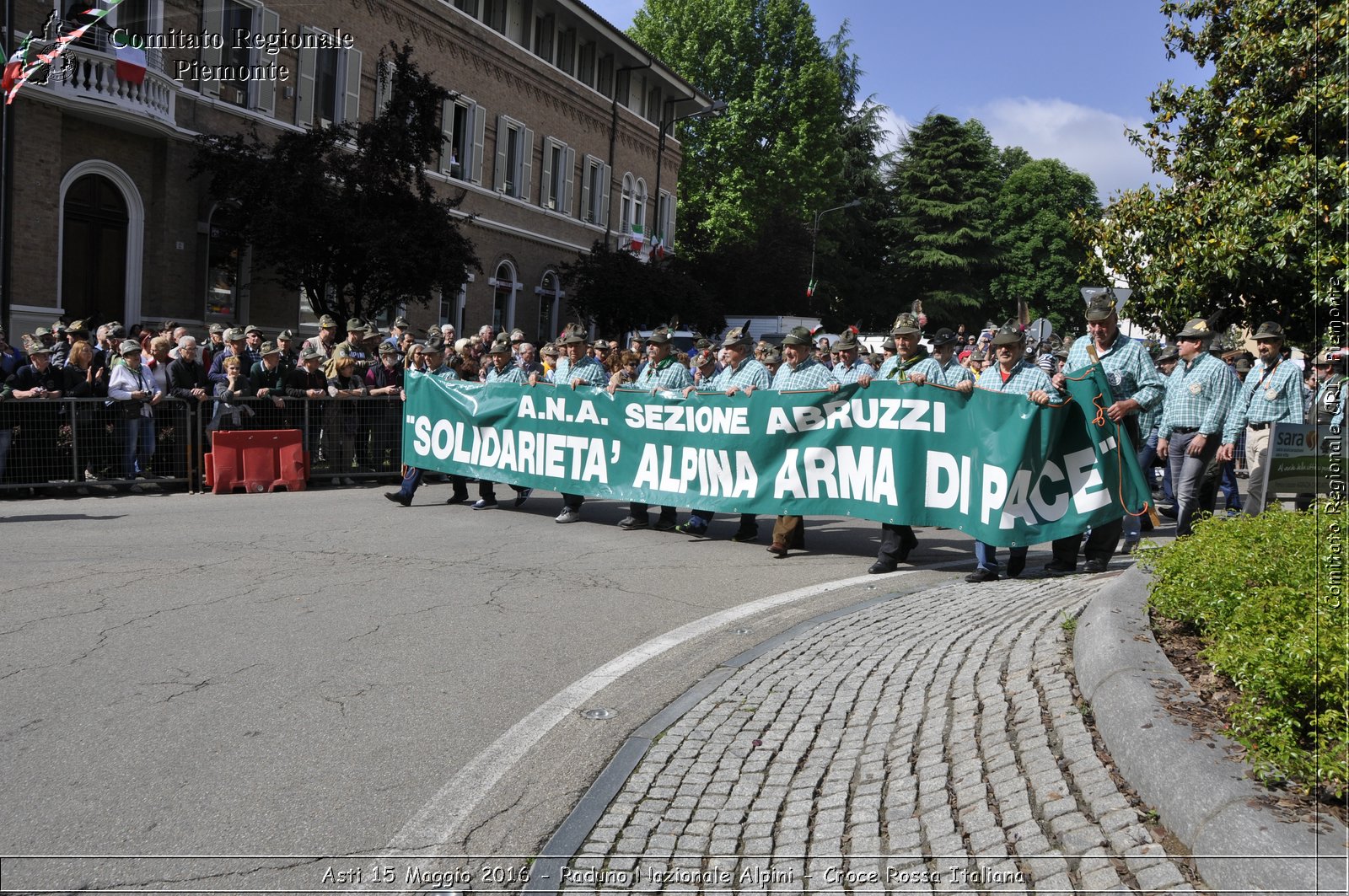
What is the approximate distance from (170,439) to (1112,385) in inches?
407

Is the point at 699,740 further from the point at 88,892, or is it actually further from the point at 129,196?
the point at 129,196

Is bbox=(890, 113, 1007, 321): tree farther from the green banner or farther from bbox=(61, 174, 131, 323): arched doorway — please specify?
the green banner

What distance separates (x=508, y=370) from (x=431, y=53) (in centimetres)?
2201

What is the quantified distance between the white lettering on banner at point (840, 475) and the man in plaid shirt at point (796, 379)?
30cm

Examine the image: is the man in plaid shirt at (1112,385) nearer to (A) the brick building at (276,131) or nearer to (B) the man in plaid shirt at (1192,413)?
(B) the man in plaid shirt at (1192,413)

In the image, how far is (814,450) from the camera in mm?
9695

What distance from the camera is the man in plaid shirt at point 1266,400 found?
10.4 m

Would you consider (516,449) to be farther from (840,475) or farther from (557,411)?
(840,475)

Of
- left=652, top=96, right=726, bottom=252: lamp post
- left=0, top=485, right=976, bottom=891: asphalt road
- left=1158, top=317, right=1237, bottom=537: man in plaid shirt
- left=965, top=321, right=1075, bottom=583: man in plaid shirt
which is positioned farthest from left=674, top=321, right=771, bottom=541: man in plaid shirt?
left=652, top=96, right=726, bottom=252: lamp post

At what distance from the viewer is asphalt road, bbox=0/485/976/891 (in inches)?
151

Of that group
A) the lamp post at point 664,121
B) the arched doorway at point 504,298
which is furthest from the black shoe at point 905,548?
the lamp post at point 664,121

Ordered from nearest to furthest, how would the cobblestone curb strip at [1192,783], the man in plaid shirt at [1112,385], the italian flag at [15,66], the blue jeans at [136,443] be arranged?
the cobblestone curb strip at [1192,783], the man in plaid shirt at [1112,385], the blue jeans at [136,443], the italian flag at [15,66]

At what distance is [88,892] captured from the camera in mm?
3355

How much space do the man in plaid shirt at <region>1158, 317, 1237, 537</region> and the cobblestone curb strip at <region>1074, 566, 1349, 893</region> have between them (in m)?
5.70
